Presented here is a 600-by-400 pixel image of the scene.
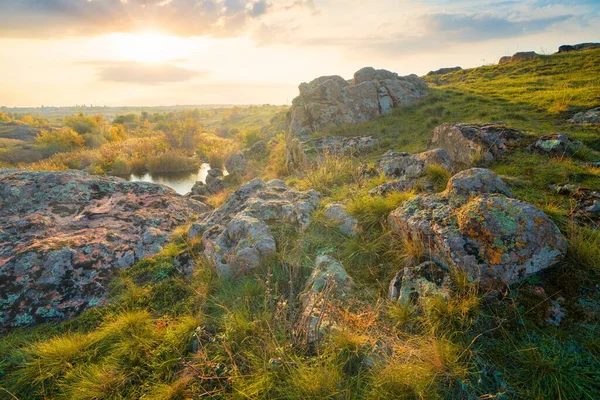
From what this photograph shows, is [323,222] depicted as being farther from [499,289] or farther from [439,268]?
[499,289]

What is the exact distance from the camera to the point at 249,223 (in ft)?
18.1

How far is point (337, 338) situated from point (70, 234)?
6.81m

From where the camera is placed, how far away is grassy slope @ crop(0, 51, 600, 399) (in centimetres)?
264

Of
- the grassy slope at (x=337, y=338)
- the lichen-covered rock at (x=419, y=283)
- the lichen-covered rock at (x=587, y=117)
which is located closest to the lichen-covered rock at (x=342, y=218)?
the grassy slope at (x=337, y=338)

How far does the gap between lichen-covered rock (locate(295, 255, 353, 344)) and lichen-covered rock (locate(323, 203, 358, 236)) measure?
0.86 m

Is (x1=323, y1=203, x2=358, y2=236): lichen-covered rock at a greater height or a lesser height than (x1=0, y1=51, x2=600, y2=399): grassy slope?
greater

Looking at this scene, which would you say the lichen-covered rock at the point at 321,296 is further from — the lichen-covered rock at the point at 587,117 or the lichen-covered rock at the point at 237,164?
the lichen-covered rock at the point at 237,164

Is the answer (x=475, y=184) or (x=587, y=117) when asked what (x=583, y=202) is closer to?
(x=475, y=184)

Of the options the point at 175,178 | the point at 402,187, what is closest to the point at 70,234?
the point at 402,187

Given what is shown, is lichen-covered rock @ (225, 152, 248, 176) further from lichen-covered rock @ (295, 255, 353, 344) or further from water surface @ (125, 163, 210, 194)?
lichen-covered rock @ (295, 255, 353, 344)

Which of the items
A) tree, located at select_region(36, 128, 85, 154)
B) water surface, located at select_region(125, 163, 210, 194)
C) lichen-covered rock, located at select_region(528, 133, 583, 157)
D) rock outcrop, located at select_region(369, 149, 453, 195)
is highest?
tree, located at select_region(36, 128, 85, 154)

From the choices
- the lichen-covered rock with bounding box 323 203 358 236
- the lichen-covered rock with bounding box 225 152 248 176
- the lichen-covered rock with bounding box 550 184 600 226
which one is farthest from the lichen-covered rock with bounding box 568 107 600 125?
the lichen-covered rock with bounding box 225 152 248 176

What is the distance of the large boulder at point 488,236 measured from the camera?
3328 millimetres

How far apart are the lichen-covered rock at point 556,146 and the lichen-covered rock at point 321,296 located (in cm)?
618
